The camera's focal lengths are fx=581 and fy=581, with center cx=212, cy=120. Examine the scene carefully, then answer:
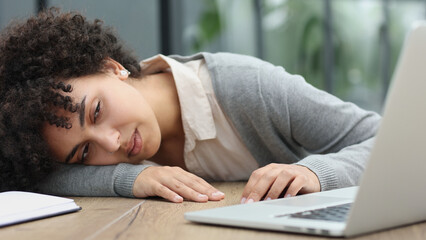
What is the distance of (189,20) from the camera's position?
3.87 m

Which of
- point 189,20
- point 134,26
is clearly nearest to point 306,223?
point 134,26

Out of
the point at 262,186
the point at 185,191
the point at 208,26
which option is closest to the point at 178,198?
the point at 185,191

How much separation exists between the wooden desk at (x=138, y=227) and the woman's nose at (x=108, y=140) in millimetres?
195

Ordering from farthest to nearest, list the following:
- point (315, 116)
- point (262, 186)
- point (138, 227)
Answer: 1. point (315, 116)
2. point (262, 186)
3. point (138, 227)

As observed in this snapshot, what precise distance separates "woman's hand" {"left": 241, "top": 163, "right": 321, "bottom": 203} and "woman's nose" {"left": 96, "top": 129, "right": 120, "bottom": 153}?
34 cm

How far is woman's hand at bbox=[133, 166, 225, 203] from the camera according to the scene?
41.3 inches

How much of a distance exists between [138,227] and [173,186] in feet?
1.06

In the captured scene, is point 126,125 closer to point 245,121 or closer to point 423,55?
point 245,121

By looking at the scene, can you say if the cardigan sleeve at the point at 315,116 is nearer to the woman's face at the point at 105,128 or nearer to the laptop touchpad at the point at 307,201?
the woman's face at the point at 105,128

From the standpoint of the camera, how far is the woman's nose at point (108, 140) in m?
1.22

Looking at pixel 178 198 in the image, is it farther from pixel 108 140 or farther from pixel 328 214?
pixel 328 214

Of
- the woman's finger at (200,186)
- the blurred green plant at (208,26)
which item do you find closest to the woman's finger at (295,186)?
the woman's finger at (200,186)

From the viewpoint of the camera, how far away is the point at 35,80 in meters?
1.25

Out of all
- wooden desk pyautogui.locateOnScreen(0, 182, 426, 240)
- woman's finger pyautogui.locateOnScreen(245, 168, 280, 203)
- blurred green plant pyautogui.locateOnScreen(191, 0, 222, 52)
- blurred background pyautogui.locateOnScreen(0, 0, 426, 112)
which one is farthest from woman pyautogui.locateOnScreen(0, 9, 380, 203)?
blurred green plant pyautogui.locateOnScreen(191, 0, 222, 52)
